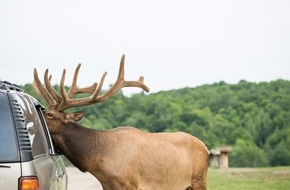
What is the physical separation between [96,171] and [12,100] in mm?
5341

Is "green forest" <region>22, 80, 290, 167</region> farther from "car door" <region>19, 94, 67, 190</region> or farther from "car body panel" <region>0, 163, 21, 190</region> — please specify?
"car body panel" <region>0, 163, 21, 190</region>

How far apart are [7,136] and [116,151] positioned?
5598 millimetres

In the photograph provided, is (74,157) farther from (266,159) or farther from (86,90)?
(266,159)

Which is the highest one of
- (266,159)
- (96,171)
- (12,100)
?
(12,100)

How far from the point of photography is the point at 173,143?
12578 millimetres

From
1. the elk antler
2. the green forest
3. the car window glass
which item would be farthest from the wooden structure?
the car window glass

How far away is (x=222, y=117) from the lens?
3728 inches

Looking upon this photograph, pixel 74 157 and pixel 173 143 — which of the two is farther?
pixel 173 143

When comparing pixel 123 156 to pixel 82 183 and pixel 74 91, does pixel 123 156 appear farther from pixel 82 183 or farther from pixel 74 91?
pixel 82 183

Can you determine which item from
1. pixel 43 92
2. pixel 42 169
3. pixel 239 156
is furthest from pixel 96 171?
pixel 239 156

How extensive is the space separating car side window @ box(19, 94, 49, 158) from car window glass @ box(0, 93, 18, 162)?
38 centimetres

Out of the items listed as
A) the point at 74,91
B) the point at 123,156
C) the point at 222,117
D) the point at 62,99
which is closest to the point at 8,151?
the point at 123,156

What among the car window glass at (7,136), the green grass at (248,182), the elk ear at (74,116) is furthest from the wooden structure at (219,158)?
the car window glass at (7,136)

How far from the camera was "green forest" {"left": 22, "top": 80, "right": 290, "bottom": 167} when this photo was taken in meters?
83.8
